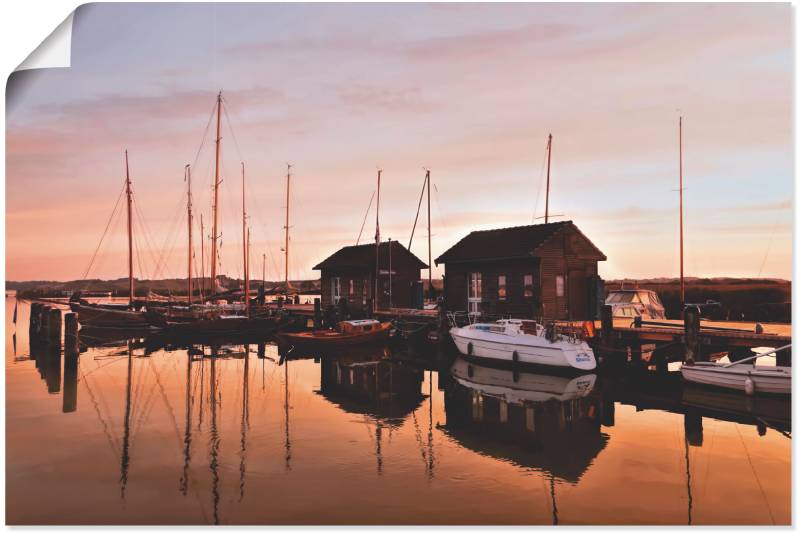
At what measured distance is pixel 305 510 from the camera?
9.79 meters

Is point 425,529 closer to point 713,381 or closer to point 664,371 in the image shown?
point 713,381

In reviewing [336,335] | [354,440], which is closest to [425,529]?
[354,440]

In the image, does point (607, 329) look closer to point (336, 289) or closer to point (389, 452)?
point (389, 452)

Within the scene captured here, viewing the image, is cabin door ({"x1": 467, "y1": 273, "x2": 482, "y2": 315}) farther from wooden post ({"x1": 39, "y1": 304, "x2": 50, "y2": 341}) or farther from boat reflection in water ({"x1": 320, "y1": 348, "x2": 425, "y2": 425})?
wooden post ({"x1": 39, "y1": 304, "x2": 50, "y2": 341})

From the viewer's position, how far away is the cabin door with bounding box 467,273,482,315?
3281cm

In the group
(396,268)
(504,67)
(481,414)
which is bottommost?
(481,414)

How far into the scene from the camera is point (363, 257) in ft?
141

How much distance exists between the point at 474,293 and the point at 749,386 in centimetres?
1629

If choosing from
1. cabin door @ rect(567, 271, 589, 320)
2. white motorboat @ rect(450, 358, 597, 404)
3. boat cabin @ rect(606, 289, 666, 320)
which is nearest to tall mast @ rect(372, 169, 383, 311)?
cabin door @ rect(567, 271, 589, 320)

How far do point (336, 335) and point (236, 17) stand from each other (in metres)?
22.5

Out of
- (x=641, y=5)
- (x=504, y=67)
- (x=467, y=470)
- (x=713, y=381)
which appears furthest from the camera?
(x=713, y=381)

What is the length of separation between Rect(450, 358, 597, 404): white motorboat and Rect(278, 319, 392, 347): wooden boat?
8.42m

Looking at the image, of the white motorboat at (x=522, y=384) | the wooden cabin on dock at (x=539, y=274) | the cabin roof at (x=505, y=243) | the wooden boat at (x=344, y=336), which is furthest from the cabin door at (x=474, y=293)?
the white motorboat at (x=522, y=384)

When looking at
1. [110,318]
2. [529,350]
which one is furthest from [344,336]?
[110,318]
